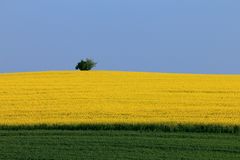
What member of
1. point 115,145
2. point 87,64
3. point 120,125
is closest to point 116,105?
point 120,125

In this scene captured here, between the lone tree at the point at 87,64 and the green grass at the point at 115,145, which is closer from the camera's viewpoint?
the green grass at the point at 115,145

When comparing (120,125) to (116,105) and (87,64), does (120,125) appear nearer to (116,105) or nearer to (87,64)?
(116,105)

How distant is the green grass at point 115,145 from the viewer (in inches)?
484

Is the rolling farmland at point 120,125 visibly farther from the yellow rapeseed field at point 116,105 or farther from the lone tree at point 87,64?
the lone tree at point 87,64

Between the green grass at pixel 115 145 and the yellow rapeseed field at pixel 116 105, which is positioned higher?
the yellow rapeseed field at pixel 116 105

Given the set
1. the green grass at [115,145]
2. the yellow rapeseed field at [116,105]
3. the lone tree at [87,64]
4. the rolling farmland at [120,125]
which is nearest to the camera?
the green grass at [115,145]

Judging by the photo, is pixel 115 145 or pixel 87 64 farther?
pixel 87 64

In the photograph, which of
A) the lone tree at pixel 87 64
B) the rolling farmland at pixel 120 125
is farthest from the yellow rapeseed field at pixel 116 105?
the lone tree at pixel 87 64

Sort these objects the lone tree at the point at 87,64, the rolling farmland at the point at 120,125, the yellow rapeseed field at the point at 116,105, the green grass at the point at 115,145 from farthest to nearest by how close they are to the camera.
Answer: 1. the lone tree at the point at 87,64
2. the yellow rapeseed field at the point at 116,105
3. the rolling farmland at the point at 120,125
4. the green grass at the point at 115,145

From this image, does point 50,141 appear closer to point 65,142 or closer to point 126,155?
point 65,142

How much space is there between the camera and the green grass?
12.3 metres

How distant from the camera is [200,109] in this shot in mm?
22781

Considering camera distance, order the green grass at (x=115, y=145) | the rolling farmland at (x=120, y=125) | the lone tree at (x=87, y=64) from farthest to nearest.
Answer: the lone tree at (x=87, y=64), the rolling farmland at (x=120, y=125), the green grass at (x=115, y=145)

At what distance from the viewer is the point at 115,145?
45.3ft
